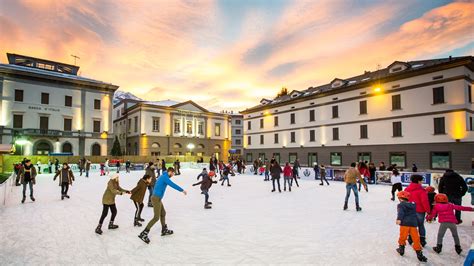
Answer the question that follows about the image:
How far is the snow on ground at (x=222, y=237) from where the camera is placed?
5.51m

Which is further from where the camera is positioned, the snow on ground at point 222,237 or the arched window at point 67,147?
the arched window at point 67,147

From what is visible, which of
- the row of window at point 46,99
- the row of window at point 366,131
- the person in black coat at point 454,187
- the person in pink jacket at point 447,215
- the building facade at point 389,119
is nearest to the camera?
the person in pink jacket at point 447,215

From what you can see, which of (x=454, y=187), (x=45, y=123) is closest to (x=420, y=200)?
(x=454, y=187)

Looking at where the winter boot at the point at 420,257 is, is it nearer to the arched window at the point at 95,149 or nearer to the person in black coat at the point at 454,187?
the person in black coat at the point at 454,187

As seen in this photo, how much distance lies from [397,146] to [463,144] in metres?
5.85

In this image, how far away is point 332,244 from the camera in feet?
20.7

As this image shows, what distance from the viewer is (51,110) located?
39.5 metres

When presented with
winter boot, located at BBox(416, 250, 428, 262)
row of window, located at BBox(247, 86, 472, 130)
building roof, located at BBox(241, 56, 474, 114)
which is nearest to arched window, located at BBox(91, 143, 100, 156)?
row of window, located at BBox(247, 86, 472, 130)

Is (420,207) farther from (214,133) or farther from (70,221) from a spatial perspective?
(214,133)

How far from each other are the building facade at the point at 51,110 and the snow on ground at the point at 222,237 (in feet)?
108

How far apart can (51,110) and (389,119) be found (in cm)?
4713

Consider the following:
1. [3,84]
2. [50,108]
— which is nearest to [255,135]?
[50,108]

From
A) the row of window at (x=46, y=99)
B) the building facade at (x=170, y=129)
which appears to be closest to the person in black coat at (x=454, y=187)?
the row of window at (x=46, y=99)

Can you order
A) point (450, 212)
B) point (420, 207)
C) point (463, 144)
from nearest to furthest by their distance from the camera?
1. point (450, 212)
2. point (420, 207)
3. point (463, 144)
